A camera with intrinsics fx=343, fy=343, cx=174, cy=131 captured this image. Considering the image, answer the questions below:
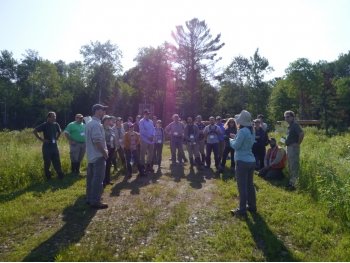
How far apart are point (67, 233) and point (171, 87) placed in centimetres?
4345

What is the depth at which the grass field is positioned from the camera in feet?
17.1

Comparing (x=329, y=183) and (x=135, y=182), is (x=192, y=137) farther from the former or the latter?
(x=329, y=183)

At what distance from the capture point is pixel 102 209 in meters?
7.43

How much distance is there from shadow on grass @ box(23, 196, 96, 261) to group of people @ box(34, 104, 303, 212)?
1.23 ft

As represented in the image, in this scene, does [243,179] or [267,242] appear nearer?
[267,242]

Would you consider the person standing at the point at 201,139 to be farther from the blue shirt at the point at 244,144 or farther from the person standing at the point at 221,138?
the blue shirt at the point at 244,144

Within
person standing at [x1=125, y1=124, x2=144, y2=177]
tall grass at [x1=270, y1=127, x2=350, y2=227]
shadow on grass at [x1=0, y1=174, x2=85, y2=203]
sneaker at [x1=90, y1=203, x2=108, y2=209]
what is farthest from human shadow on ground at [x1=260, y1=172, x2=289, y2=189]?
shadow on grass at [x1=0, y1=174, x2=85, y2=203]

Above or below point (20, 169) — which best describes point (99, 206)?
below

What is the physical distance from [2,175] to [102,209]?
393 cm

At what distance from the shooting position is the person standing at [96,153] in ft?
23.7

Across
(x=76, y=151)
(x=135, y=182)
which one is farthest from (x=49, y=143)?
(x=135, y=182)

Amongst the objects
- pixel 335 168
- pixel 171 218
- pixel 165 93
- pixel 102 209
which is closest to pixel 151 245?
→ pixel 171 218

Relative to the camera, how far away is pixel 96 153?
7332 millimetres

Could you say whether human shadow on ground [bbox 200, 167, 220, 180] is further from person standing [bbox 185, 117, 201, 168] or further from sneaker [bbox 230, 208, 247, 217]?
sneaker [bbox 230, 208, 247, 217]
